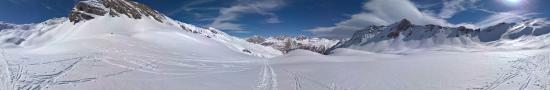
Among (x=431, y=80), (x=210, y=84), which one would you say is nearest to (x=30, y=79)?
(x=210, y=84)

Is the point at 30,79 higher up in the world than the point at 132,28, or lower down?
lower down

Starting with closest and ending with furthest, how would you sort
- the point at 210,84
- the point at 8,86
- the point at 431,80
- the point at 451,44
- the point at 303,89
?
the point at 8,86, the point at 303,89, the point at 210,84, the point at 431,80, the point at 451,44

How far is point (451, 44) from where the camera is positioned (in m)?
199

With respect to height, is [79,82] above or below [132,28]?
below

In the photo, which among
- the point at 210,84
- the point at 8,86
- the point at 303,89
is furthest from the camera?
the point at 210,84

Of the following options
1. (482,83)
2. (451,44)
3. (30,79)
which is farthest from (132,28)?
(451,44)

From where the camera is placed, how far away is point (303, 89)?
21859 millimetres

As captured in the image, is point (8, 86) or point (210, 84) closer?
point (8, 86)

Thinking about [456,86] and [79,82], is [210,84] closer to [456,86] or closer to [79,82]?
[79,82]

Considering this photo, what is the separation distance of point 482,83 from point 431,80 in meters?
2.61

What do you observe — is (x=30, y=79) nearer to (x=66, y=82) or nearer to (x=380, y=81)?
(x=66, y=82)

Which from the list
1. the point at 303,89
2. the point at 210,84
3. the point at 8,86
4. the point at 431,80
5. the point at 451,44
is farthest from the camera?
the point at 451,44

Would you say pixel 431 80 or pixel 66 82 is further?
pixel 431 80

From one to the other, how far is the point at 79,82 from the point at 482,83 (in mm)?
20235
